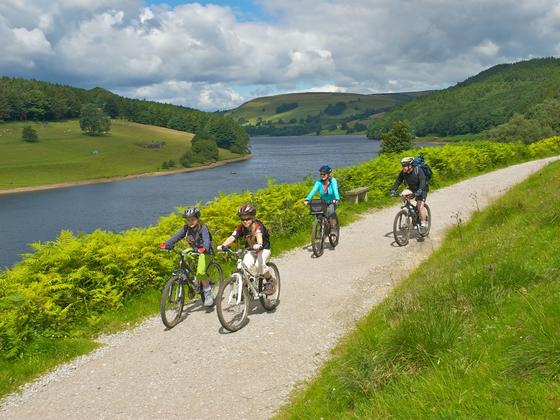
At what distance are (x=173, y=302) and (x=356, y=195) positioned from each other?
40.6 ft

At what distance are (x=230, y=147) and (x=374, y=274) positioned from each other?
158672mm

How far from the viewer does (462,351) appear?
4961mm

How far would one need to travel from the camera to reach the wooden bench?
19.6m

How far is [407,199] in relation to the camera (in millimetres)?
13258

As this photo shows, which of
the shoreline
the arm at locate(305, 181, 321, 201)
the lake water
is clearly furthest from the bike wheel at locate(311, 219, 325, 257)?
the shoreline

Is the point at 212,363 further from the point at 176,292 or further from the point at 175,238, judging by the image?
the point at 175,238

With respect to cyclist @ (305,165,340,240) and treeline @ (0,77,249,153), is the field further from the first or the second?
cyclist @ (305,165,340,240)

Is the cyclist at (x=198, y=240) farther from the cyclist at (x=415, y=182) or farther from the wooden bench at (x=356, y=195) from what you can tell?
the wooden bench at (x=356, y=195)

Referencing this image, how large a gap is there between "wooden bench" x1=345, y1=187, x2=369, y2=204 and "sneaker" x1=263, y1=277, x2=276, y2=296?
1101 centimetres

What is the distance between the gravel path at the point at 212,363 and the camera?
615 centimetres

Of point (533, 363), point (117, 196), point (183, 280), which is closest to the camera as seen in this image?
point (533, 363)

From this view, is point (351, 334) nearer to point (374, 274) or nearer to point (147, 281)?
point (374, 274)

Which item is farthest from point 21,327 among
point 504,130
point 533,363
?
point 504,130

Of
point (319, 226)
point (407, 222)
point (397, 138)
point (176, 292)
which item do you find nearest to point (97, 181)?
point (397, 138)
